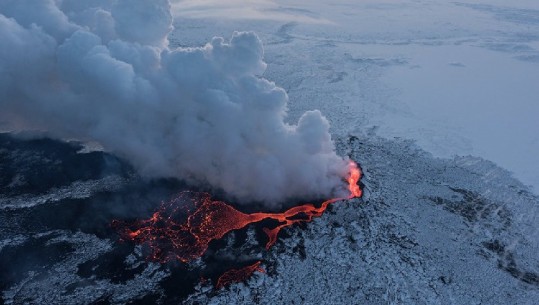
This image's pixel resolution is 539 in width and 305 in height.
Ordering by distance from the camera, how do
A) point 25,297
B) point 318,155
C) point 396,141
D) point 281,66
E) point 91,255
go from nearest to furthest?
1. point 25,297
2. point 91,255
3. point 318,155
4. point 396,141
5. point 281,66

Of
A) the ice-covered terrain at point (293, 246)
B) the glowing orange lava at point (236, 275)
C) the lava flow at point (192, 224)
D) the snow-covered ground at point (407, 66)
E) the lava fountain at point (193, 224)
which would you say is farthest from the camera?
the snow-covered ground at point (407, 66)

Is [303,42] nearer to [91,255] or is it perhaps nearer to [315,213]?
[315,213]

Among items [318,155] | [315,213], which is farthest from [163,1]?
[315,213]

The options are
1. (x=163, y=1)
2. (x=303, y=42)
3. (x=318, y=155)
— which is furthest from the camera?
(x=303, y=42)

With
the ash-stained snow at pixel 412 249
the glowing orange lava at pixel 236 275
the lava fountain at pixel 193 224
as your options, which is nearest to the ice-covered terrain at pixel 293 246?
the ash-stained snow at pixel 412 249

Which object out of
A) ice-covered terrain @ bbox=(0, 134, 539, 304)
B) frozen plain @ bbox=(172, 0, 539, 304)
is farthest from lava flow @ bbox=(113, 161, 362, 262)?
frozen plain @ bbox=(172, 0, 539, 304)

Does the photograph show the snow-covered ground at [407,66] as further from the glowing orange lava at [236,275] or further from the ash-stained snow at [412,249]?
the glowing orange lava at [236,275]
